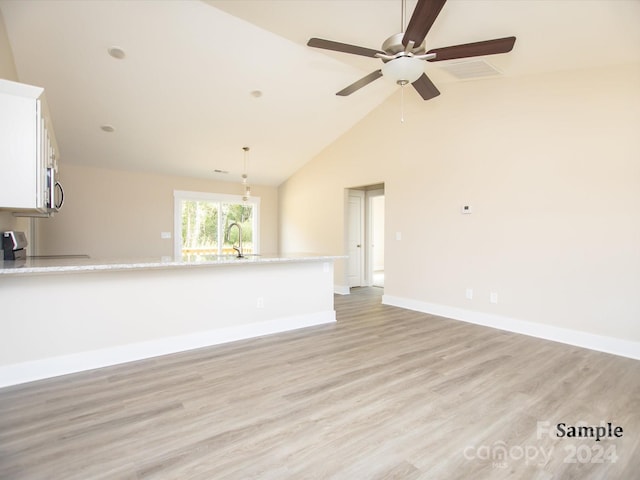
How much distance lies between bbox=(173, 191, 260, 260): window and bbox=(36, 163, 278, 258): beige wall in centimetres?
17

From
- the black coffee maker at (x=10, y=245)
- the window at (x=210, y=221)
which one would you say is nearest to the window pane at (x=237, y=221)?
the window at (x=210, y=221)

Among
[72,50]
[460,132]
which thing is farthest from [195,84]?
[460,132]

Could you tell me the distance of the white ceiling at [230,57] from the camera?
2990mm

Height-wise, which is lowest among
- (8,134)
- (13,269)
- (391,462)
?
(391,462)

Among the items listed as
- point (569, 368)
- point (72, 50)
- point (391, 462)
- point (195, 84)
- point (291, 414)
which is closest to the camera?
point (391, 462)

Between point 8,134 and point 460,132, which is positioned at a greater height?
point 460,132

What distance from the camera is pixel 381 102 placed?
18.6 feet

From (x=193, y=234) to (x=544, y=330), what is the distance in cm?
639

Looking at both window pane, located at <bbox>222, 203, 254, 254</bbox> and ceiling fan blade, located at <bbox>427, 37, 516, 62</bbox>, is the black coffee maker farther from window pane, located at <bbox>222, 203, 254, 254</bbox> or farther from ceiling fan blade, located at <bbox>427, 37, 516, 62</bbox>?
window pane, located at <bbox>222, 203, 254, 254</bbox>

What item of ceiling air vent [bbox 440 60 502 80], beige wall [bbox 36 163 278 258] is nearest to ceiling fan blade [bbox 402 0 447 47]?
ceiling air vent [bbox 440 60 502 80]

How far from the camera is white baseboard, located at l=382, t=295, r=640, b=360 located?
10.8 feet

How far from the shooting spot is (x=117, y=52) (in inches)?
143

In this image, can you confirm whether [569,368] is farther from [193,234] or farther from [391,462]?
[193,234]

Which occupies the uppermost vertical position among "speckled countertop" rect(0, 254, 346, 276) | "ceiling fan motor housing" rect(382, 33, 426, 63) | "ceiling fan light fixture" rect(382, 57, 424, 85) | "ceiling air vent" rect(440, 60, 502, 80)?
"ceiling air vent" rect(440, 60, 502, 80)
